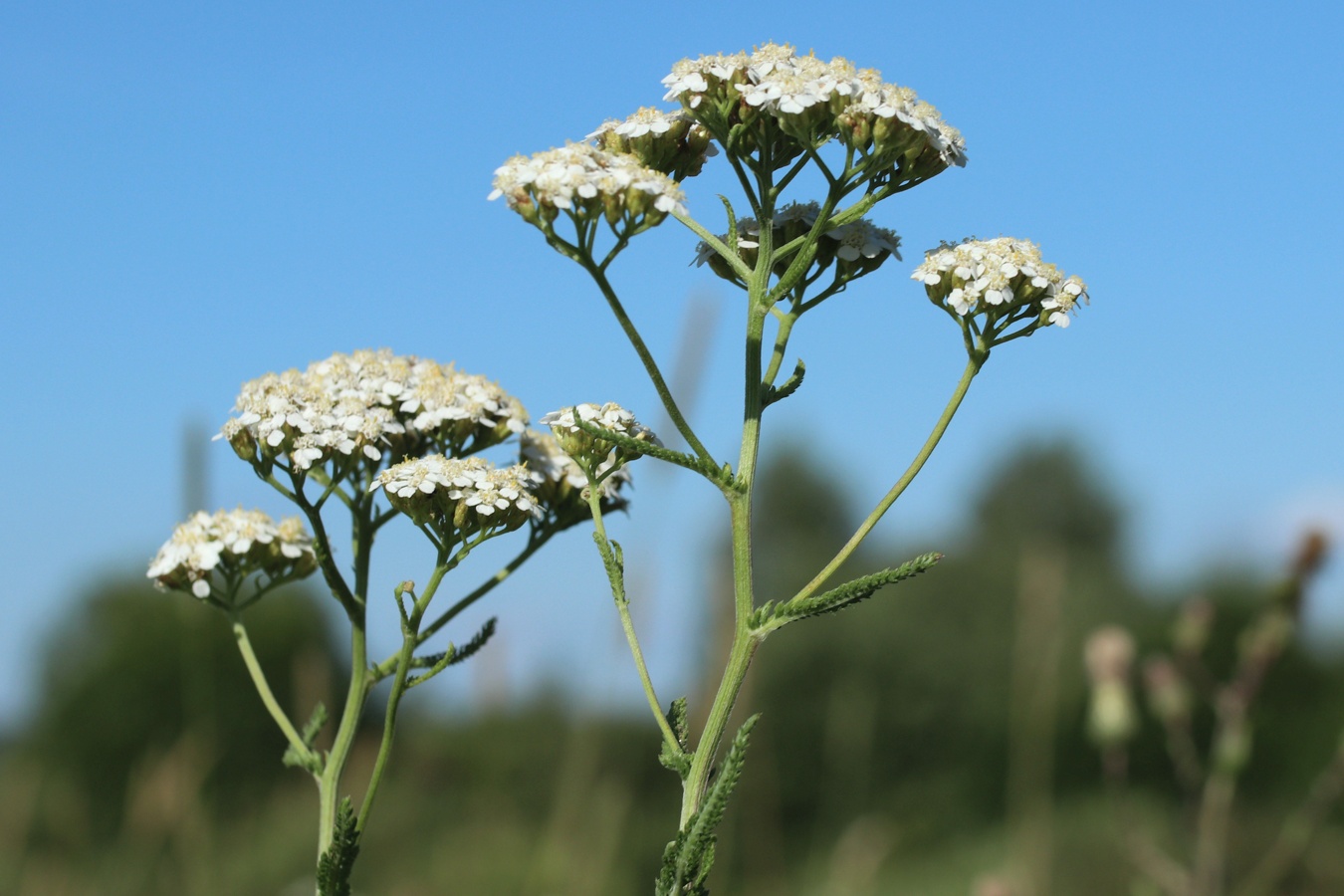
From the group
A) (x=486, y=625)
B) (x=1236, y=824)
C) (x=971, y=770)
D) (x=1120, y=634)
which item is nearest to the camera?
(x=486, y=625)

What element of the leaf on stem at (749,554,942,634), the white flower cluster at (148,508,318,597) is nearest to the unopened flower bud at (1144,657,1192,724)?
the leaf on stem at (749,554,942,634)

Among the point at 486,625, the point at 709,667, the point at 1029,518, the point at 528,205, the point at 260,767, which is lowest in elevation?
the point at 1029,518

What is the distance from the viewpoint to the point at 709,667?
540cm

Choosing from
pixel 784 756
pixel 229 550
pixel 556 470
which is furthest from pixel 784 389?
pixel 784 756

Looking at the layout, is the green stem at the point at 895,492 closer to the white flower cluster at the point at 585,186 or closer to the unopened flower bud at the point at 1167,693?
the white flower cluster at the point at 585,186

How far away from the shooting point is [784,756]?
1166 inches

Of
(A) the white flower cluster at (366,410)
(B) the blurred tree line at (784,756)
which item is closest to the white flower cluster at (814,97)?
(A) the white flower cluster at (366,410)

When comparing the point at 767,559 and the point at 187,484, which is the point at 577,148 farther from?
the point at 767,559

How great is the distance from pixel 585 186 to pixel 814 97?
0.50m

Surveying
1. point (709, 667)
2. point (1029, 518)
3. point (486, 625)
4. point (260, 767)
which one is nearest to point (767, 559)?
point (1029, 518)

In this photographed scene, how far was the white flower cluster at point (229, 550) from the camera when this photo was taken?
2973 mm

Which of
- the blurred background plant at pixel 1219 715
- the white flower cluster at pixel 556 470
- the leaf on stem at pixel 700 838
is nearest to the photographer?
the leaf on stem at pixel 700 838

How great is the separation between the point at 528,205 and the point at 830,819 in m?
23.8

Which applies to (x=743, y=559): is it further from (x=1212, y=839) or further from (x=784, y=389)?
(x=1212, y=839)
